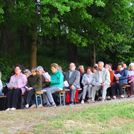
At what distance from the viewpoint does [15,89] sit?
54.2 feet

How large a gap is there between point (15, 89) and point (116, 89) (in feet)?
15.0

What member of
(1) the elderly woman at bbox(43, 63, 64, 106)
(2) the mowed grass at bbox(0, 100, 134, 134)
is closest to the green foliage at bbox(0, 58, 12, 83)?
(1) the elderly woman at bbox(43, 63, 64, 106)

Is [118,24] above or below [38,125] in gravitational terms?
above

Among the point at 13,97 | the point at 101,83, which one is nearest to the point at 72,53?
the point at 101,83

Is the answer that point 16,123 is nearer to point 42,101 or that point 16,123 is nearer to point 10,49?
point 42,101

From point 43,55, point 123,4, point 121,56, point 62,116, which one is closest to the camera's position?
point 62,116

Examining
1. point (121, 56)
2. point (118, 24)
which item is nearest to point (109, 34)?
point (118, 24)

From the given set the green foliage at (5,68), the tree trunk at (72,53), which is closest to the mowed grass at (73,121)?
the green foliage at (5,68)

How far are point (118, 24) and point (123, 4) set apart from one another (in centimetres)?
189

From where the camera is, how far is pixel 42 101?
17.2 m

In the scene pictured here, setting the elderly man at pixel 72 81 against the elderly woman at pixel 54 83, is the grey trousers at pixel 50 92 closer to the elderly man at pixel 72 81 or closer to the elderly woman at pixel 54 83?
the elderly woman at pixel 54 83

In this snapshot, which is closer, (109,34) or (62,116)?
(62,116)

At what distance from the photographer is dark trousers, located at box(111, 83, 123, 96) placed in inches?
765

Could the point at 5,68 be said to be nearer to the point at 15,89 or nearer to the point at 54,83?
the point at 54,83
